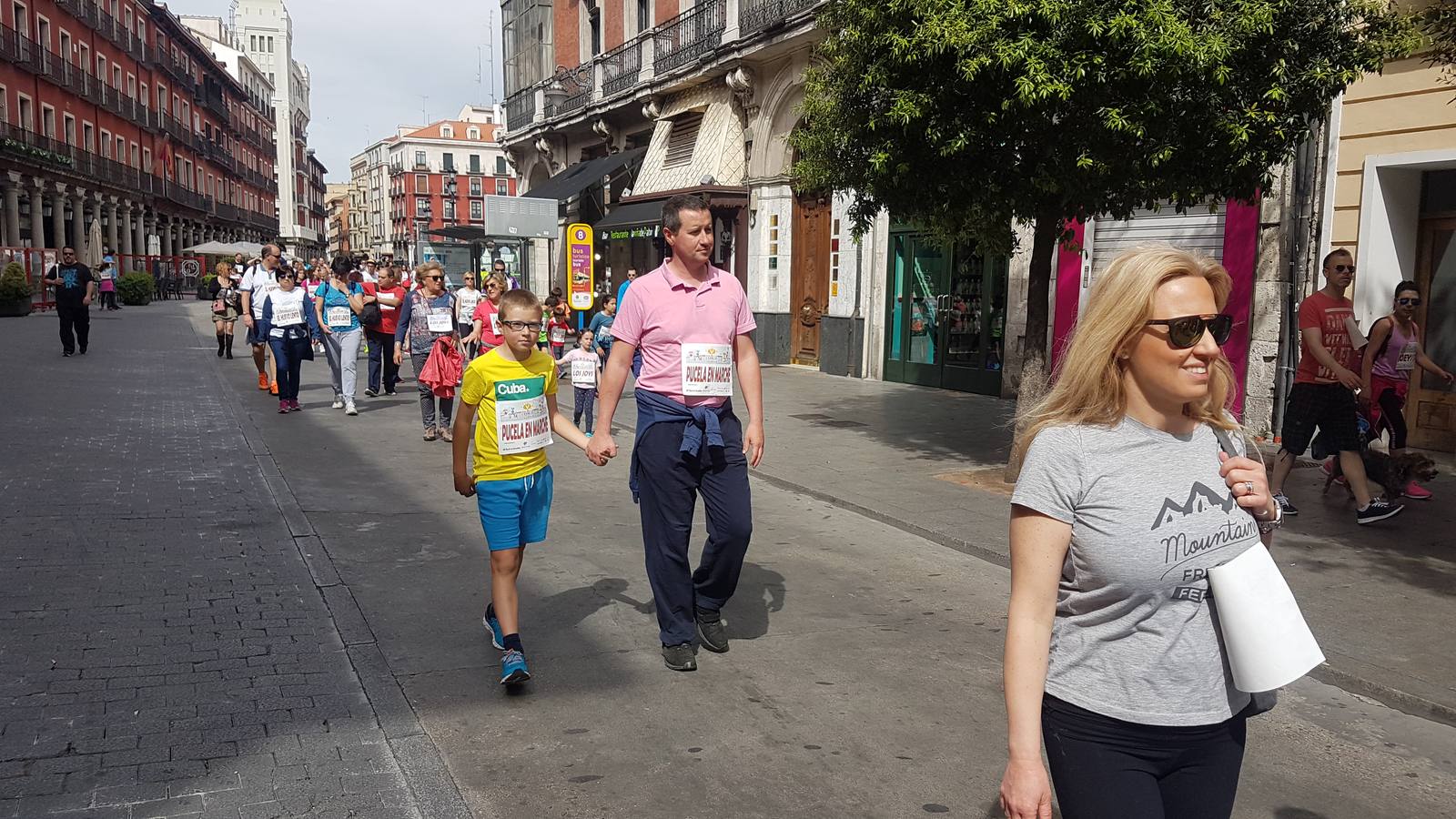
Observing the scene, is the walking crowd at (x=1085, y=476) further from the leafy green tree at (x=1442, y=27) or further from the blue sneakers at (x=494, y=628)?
the leafy green tree at (x=1442, y=27)

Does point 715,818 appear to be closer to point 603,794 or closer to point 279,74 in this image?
point 603,794

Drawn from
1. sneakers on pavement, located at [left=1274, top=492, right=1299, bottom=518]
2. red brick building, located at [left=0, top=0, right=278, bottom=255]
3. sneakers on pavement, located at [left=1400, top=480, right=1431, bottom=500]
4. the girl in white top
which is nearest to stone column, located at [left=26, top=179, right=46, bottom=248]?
red brick building, located at [left=0, top=0, right=278, bottom=255]

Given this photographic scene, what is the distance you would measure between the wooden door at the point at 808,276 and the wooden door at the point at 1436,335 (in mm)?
10112

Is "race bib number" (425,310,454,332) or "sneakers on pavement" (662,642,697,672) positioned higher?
"race bib number" (425,310,454,332)

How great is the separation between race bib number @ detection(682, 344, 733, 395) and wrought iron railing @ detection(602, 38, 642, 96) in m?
21.9

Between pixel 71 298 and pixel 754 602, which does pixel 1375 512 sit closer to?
pixel 754 602

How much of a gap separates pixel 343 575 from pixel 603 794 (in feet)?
9.58

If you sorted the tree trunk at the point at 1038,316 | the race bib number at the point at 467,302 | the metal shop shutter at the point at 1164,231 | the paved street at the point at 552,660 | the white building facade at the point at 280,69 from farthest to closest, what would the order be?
1. the white building facade at the point at 280,69
2. the race bib number at the point at 467,302
3. the metal shop shutter at the point at 1164,231
4. the tree trunk at the point at 1038,316
5. the paved street at the point at 552,660

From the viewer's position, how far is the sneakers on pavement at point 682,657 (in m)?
4.44

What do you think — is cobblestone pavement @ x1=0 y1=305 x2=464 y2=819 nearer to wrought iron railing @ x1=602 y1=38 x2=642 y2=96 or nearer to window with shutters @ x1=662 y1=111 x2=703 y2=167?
window with shutters @ x1=662 y1=111 x2=703 y2=167

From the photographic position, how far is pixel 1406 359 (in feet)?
26.0

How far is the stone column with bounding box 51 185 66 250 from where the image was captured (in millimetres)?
42688

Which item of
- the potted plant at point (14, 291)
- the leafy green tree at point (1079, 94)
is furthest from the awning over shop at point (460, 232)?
the leafy green tree at point (1079, 94)

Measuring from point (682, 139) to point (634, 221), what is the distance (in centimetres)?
245
